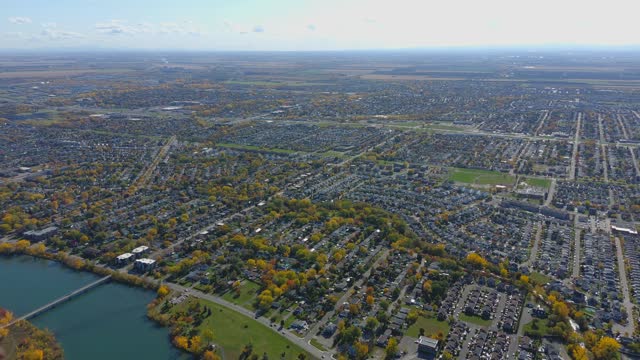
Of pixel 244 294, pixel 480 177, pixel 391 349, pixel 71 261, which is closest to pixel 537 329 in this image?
pixel 391 349

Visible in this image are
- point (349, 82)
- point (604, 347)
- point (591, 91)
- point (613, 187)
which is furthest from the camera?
point (349, 82)

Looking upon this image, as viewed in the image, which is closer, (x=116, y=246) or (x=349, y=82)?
(x=116, y=246)

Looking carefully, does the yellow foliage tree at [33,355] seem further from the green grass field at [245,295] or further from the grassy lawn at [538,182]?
the grassy lawn at [538,182]

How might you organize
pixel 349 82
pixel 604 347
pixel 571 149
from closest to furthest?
pixel 604 347 → pixel 571 149 → pixel 349 82

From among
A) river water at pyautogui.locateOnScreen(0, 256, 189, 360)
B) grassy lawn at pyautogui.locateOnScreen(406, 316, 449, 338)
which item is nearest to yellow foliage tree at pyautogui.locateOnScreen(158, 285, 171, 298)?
river water at pyautogui.locateOnScreen(0, 256, 189, 360)

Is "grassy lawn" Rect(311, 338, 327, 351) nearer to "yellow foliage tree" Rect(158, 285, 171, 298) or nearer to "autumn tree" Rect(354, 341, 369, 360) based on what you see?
"autumn tree" Rect(354, 341, 369, 360)

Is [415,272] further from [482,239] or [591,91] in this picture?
[591,91]

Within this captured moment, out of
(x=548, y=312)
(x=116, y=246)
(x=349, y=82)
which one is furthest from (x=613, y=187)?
(x=349, y=82)
